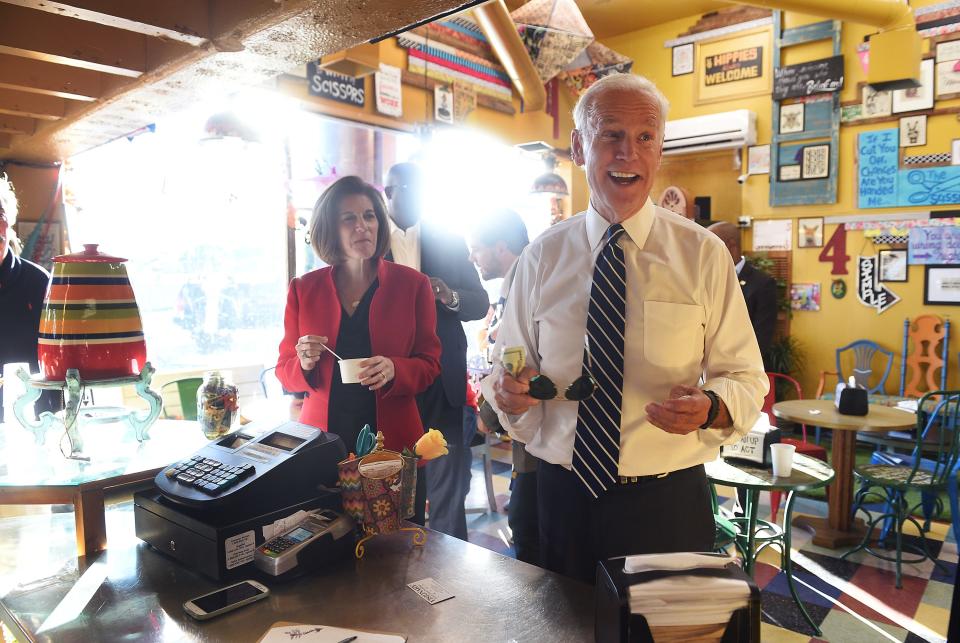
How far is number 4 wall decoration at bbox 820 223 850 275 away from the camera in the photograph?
7.05 meters

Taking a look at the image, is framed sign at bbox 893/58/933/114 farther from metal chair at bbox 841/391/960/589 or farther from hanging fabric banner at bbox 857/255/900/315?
metal chair at bbox 841/391/960/589

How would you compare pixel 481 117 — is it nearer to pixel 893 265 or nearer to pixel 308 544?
pixel 893 265

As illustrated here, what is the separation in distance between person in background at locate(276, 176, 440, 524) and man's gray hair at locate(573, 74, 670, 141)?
932 mm

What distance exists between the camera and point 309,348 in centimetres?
217

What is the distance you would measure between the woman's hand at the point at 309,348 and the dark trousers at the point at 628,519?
3.00ft

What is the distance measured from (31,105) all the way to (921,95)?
24.5ft

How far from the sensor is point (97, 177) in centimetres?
409

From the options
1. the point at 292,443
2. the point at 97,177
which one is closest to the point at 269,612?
the point at 292,443

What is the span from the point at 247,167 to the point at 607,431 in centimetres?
404

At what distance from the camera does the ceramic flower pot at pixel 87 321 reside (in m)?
1.63

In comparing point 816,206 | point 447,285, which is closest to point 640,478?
point 447,285

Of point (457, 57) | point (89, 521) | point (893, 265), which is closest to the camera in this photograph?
point (89, 521)

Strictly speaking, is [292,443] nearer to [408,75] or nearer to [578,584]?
[578,584]

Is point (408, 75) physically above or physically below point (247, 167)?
above
